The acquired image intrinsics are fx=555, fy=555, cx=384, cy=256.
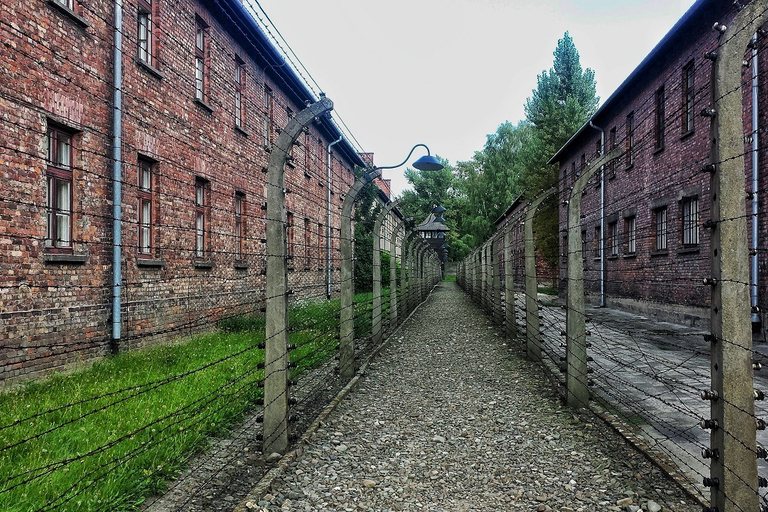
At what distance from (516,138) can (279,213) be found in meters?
49.3

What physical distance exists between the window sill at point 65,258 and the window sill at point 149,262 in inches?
53.1

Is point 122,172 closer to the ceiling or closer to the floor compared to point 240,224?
closer to the ceiling

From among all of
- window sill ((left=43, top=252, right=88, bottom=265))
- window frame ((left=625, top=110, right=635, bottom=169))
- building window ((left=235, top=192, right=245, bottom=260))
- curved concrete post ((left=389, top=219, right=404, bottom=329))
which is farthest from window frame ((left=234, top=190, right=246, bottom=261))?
window frame ((left=625, top=110, right=635, bottom=169))

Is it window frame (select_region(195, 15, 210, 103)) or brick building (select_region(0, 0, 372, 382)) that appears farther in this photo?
window frame (select_region(195, 15, 210, 103))

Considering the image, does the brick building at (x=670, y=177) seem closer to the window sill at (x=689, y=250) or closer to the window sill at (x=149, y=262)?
the window sill at (x=689, y=250)

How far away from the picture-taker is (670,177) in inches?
584

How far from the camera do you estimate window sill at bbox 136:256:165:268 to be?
9.24 metres

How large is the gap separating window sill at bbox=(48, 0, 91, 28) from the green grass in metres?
4.74

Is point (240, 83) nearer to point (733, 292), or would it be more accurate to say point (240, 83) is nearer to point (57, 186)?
point (57, 186)

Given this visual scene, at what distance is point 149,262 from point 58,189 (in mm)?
2144

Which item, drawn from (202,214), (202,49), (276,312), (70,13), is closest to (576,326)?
(276,312)

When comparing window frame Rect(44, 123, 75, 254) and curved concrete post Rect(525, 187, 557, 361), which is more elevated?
window frame Rect(44, 123, 75, 254)

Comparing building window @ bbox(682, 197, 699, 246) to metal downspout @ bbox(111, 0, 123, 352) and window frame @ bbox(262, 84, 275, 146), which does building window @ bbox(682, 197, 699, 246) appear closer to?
window frame @ bbox(262, 84, 275, 146)

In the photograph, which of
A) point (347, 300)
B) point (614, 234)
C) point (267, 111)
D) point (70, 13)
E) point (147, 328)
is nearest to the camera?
point (347, 300)
